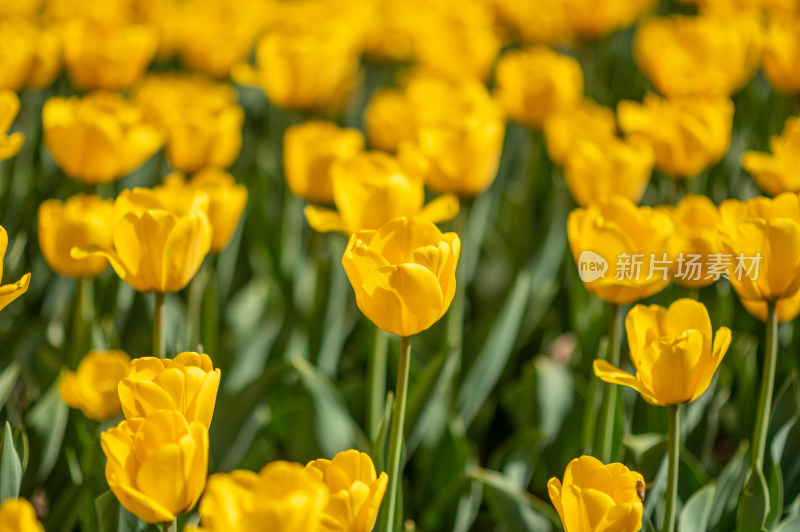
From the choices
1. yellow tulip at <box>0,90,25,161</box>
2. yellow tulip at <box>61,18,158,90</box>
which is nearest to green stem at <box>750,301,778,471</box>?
yellow tulip at <box>0,90,25,161</box>

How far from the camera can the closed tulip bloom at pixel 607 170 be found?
154 centimetres

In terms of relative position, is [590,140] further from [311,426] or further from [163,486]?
[163,486]

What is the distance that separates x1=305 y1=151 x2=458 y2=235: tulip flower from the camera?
1294 mm

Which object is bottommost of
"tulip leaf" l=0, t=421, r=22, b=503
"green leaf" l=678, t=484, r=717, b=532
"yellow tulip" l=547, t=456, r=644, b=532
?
"green leaf" l=678, t=484, r=717, b=532

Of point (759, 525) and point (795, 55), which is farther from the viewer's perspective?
point (795, 55)

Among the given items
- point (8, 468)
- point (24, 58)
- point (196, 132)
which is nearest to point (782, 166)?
point (196, 132)

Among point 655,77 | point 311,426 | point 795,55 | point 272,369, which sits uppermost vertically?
point 795,55

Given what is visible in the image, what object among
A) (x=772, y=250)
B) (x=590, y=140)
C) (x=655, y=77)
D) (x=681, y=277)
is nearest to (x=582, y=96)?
(x=655, y=77)

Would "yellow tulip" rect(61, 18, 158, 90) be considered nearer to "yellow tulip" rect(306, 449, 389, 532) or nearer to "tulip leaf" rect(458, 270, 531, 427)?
"tulip leaf" rect(458, 270, 531, 427)

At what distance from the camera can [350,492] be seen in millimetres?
745

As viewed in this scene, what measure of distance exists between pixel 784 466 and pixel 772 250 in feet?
1.57

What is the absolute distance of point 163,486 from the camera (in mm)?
767

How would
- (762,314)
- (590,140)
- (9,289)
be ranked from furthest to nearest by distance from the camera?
(590,140)
(762,314)
(9,289)

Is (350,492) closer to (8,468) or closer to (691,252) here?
(8,468)
